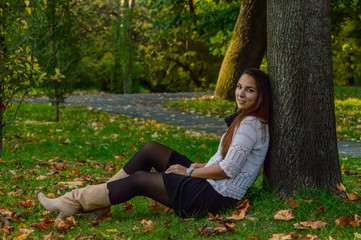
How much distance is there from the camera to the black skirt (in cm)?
363

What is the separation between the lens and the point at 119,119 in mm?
10492

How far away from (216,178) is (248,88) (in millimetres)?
Answer: 807

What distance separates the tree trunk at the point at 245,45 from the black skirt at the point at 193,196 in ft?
29.9

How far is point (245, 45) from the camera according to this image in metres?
12.4

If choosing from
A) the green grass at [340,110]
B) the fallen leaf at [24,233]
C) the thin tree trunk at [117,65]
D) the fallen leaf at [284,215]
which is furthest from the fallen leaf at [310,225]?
the thin tree trunk at [117,65]

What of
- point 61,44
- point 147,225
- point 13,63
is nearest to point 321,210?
point 147,225

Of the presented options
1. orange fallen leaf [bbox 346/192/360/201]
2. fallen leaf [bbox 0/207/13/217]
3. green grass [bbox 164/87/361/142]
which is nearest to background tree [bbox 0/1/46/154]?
fallen leaf [bbox 0/207/13/217]

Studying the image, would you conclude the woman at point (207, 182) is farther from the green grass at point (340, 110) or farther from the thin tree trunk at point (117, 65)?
the thin tree trunk at point (117, 65)

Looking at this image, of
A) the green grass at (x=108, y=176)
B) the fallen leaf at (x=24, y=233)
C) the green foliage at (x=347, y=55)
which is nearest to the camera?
the fallen leaf at (x=24, y=233)

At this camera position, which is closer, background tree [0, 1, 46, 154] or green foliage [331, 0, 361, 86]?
background tree [0, 1, 46, 154]

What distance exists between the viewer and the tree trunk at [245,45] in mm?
11953

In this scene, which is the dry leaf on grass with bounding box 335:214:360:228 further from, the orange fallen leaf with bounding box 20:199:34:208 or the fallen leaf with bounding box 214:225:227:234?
the orange fallen leaf with bounding box 20:199:34:208

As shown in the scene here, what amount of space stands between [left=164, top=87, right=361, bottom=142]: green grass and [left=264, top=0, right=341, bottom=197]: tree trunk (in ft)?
16.4

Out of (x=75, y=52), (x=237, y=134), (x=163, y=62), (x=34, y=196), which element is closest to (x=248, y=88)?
(x=237, y=134)
